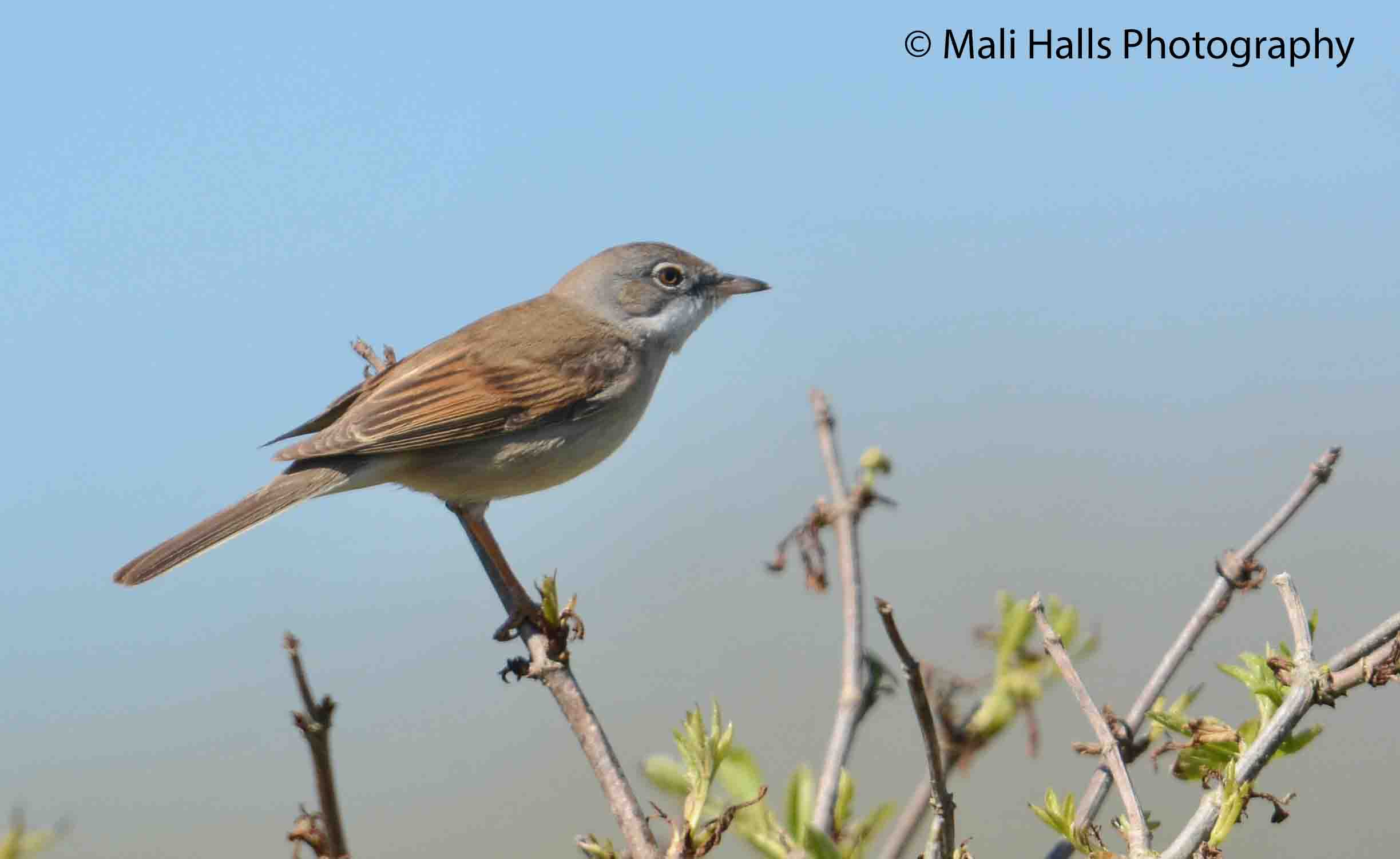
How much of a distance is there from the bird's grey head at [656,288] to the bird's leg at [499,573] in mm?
1218

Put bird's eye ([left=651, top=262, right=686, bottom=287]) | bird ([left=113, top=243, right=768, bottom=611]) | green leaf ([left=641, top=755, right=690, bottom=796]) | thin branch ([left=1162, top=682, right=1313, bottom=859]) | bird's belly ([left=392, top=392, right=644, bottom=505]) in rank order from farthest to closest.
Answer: bird's eye ([left=651, top=262, right=686, bottom=287])
bird's belly ([left=392, top=392, right=644, bottom=505])
bird ([left=113, top=243, right=768, bottom=611])
green leaf ([left=641, top=755, right=690, bottom=796])
thin branch ([left=1162, top=682, right=1313, bottom=859])

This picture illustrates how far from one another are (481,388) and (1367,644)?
10.9ft

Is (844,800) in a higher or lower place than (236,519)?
lower

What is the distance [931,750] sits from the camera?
4.64 feet

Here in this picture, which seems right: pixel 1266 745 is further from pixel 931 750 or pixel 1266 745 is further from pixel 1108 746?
pixel 931 750

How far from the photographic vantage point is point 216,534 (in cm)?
391

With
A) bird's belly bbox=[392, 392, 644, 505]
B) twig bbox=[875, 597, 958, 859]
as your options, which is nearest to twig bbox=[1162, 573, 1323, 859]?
twig bbox=[875, 597, 958, 859]

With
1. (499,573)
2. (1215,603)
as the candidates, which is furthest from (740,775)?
(499,573)

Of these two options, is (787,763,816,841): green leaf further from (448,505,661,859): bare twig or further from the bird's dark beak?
the bird's dark beak

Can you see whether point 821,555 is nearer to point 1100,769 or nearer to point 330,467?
point 1100,769

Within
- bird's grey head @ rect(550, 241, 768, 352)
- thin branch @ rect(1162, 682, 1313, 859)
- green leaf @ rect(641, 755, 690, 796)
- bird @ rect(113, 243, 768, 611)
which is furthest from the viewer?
bird's grey head @ rect(550, 241, 768, 352)

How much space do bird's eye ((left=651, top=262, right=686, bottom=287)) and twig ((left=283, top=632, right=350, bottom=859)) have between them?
3805mm

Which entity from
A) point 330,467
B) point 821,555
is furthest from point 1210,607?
point 330,467

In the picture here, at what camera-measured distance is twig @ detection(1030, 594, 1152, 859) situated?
1.47 meters
